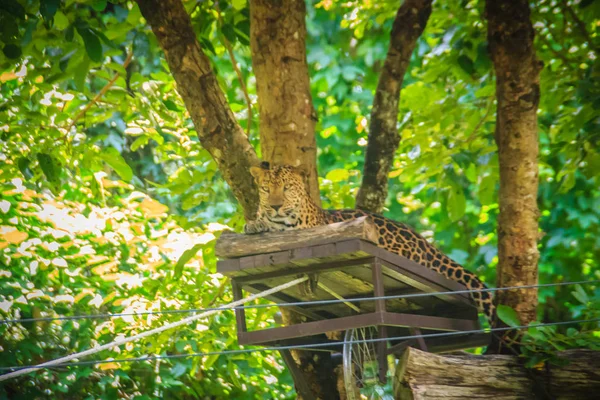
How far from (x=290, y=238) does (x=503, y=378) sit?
1.48 metres

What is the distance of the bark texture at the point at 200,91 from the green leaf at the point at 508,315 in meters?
1.60

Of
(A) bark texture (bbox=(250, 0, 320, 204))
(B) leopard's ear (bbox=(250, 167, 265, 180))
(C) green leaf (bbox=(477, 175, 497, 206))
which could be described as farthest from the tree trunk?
(C) green leaf (bbox=(477, 175, 497, 206))

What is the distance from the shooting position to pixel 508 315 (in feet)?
15.8

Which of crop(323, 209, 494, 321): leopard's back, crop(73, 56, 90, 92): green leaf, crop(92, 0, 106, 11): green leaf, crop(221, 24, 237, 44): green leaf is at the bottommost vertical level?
crop(323, 209, 494, 321): leopard's back

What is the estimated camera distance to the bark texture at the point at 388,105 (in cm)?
617

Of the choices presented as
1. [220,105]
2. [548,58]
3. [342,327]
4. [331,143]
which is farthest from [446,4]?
[331,143]

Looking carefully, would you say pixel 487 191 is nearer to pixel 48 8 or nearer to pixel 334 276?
pixel 334 276

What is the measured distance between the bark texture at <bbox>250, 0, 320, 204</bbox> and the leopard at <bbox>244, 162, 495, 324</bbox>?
196mm

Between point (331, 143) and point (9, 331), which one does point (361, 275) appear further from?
point (331, 143)

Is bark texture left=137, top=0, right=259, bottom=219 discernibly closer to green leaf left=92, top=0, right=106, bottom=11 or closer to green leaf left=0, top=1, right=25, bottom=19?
green leaf left=92, top=0, right=106, bottom=11

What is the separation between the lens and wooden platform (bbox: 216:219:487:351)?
159 inches

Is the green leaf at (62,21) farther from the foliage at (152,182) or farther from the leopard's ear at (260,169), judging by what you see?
the leopard's ear at (260,169)

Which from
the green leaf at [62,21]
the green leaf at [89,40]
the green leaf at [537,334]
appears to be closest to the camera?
the green leaf at [89,40]

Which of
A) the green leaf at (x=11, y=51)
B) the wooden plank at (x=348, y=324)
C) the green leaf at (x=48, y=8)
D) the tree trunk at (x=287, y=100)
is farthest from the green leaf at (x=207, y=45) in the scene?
the wooden plank at (x=348, y=324)
